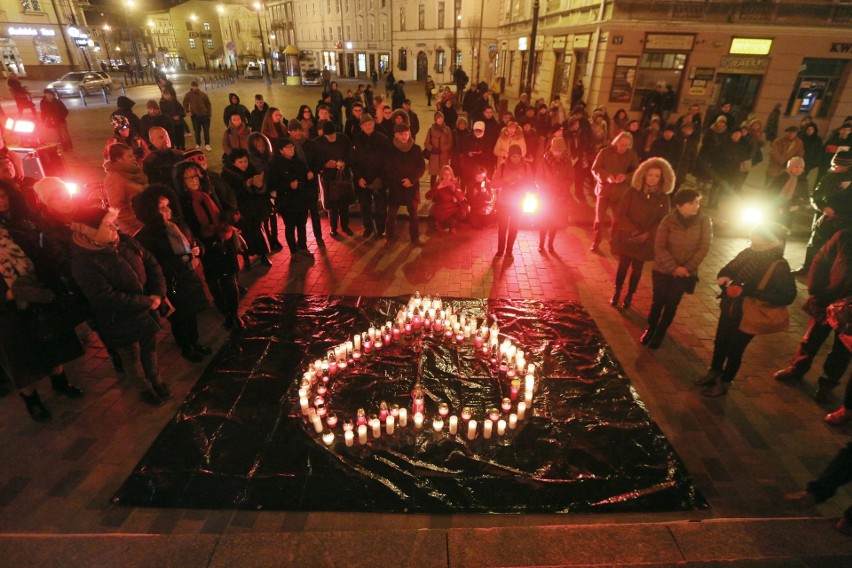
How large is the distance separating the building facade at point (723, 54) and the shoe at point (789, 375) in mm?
14456

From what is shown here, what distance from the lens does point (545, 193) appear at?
307 inches

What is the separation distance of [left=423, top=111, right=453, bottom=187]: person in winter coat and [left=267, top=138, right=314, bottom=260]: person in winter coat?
350 cm

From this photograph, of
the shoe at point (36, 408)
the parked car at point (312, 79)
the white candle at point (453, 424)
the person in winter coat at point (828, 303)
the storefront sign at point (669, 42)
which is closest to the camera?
the white candle at point (453, 424)

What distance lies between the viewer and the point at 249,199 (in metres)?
7.20

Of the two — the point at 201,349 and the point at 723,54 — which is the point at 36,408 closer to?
the point at 201,349

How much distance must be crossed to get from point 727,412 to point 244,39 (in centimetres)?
9964

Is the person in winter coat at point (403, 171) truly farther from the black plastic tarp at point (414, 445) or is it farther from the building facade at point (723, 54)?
the building facade at point (723, 54)

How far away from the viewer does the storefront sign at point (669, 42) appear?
666 inches

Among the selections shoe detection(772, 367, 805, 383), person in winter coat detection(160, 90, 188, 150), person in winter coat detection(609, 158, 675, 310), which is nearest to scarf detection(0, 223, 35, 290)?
person in winter coat detection(609, 158, 675, 310)

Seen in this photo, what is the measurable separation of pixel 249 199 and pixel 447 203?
373 centimetres

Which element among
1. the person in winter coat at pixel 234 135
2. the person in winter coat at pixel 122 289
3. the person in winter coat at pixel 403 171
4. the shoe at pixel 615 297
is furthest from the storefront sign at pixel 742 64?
the person in winter coat at pixel 122 289

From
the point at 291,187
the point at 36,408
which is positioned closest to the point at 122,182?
the point at 291,187

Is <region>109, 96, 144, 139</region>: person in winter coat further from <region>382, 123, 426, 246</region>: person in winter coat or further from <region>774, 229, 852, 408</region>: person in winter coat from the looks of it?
<region>774, 229, 852, 408</region>: person in winter coat

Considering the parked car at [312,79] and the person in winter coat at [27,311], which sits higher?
the parked car at [312,79]
